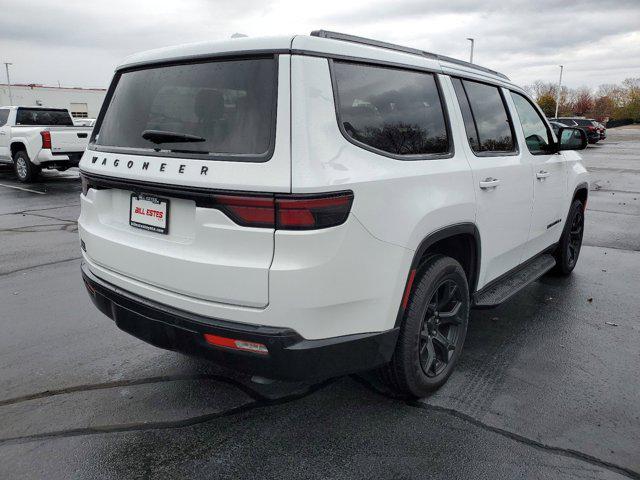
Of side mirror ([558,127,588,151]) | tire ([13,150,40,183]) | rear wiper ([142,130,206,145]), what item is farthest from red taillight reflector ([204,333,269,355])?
tire ([13,150,40,183])

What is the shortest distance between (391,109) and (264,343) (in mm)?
1348

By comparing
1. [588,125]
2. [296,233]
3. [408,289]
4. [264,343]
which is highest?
[588,125]

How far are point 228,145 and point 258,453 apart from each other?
150cm

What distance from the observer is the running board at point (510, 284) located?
3.49m

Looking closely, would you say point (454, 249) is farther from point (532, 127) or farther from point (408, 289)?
point (532, 127)

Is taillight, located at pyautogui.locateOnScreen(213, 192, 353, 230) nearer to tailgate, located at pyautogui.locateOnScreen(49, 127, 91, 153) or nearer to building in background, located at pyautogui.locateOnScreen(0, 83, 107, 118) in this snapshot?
tailgate, located at pyautogui.locateOnScreen(49, 127, 91, 153)

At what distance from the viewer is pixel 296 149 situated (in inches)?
83.4

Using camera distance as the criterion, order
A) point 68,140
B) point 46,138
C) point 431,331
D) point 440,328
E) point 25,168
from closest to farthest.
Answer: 1. point 431,331
2. point 440,328
3. point 46,138
4. point 68,140
5. point 25,168

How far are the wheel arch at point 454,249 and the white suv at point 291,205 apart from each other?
15 millimetres

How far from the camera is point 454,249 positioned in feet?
10.6

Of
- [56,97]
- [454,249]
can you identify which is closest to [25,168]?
[454,249]

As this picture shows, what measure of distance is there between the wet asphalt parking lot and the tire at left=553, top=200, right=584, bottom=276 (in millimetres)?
846

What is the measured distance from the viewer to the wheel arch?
8.48 feet

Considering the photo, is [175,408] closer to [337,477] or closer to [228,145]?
[337,477]
